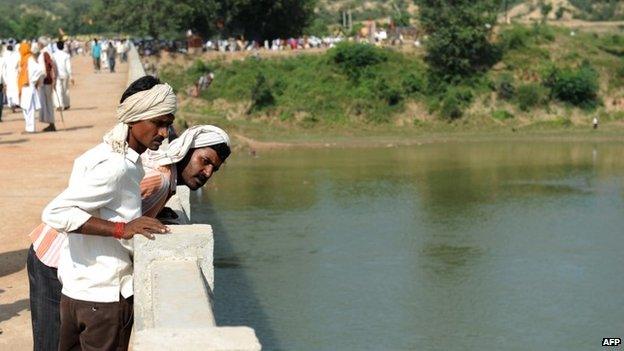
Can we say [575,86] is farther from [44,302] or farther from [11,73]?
[44,302]

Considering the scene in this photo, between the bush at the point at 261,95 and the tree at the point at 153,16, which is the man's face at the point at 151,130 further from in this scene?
the tree at the point at 153,16

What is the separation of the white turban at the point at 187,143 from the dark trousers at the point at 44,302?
0.62m

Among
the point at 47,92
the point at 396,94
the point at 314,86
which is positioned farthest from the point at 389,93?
the point at 47,92

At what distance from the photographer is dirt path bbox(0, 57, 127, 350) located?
8430mm

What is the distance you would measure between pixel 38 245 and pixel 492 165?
3110cm

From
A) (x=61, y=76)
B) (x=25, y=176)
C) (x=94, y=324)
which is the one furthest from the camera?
(x=61, y=76)

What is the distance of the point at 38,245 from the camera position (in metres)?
4.94

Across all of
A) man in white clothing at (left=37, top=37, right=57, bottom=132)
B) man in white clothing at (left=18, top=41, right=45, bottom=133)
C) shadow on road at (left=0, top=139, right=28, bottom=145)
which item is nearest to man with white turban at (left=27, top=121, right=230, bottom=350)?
shadow on road at (left=0, top=139, right=28, bottom=145)

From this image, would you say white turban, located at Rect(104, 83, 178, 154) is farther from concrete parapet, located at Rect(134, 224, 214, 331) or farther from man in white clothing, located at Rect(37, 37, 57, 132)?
man in white clothing, located at Rect(37, 37, 57, 132)

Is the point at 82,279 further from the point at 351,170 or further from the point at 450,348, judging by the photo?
the point at 351,170

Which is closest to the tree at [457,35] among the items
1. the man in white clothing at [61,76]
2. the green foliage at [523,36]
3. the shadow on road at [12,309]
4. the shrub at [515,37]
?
the shrub at [515,37]

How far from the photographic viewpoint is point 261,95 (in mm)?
44625

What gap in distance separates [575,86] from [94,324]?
42460 mm

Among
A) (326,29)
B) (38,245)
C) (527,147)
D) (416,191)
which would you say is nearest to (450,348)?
(38,245)
